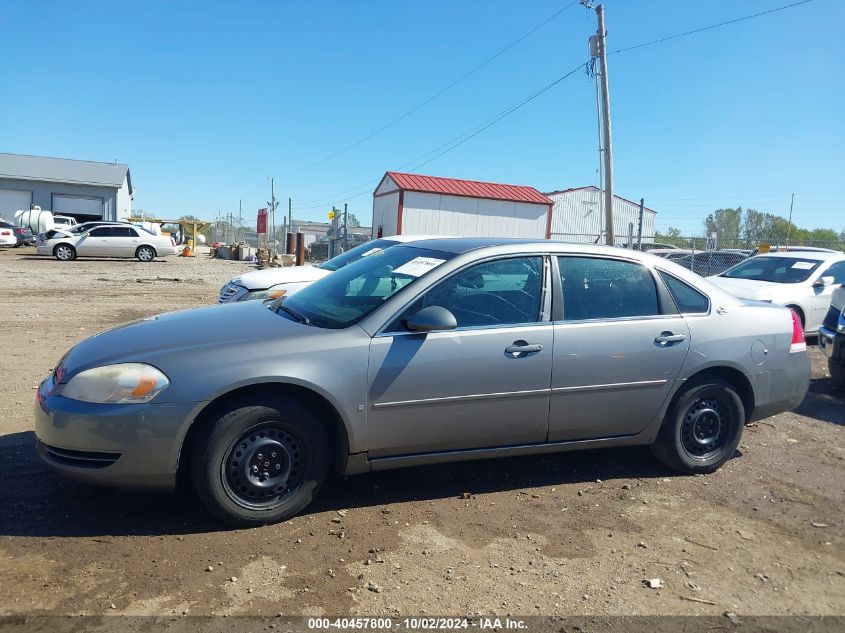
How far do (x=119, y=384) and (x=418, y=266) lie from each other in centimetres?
189

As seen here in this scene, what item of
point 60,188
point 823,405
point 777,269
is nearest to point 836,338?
point 823,405

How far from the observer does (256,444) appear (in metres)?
3.48

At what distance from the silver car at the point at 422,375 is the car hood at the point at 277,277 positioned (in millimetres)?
3882

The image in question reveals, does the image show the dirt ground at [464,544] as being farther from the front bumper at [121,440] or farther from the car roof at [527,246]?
the car roof at [527,246]

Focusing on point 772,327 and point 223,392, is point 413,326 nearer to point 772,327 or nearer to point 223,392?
point 223,392

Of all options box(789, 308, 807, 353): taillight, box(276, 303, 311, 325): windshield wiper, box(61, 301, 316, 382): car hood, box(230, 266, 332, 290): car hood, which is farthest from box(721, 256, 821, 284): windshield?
box(61, 301, 316, 382): car hood

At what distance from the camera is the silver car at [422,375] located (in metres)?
3.37

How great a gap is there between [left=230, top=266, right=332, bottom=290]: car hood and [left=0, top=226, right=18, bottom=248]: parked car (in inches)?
1113

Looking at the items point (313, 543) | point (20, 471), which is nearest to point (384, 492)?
point (313, 543)

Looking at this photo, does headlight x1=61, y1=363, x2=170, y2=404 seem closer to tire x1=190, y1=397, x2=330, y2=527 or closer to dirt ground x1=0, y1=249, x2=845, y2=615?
tire x1=190, y1=397, x2=330, y2=527

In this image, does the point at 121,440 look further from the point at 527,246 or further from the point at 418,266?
the point at 527,246

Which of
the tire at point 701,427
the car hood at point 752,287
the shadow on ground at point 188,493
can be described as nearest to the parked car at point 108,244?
the car hood at point 752,287

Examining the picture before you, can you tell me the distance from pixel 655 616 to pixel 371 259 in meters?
2.98

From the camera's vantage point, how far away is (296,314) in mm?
4164
